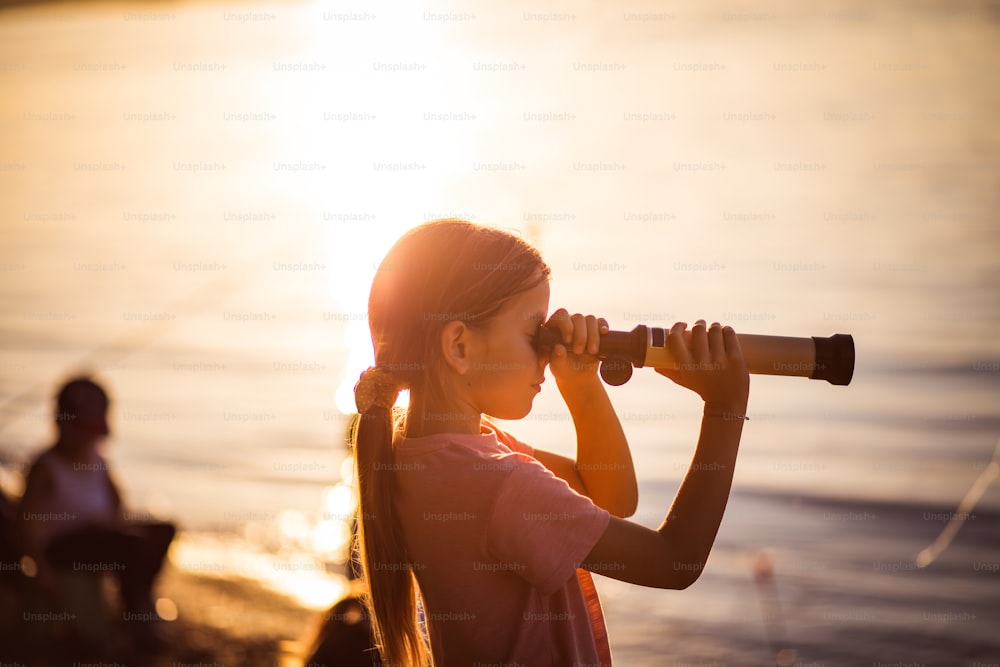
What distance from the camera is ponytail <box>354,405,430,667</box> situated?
206cm

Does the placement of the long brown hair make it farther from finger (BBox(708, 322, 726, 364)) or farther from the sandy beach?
the sandy beach

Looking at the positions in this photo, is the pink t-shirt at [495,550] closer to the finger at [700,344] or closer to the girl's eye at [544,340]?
the girl's eye at [544,340]

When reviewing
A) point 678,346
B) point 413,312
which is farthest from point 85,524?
point 678,346

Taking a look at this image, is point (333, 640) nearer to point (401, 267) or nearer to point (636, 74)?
point (401, 267)

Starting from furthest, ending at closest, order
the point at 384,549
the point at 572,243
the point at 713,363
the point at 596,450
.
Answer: the point at 572,243, the point at 596,450, the point at 384,549, the point at 713,363

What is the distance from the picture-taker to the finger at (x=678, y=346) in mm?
1993

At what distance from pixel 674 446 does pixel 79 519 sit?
15.5 feet

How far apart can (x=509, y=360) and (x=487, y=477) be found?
0.80 ft

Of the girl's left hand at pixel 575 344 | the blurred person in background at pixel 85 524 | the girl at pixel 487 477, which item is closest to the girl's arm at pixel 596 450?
the girl's left hand at pixel 575 344

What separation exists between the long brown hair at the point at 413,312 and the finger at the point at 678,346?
0.28 m

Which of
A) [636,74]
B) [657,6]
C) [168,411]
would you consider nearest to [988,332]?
[168,411]

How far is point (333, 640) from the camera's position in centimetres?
280

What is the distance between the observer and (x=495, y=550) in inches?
73.6

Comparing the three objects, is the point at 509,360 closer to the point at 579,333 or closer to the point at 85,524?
the point at 579,333
